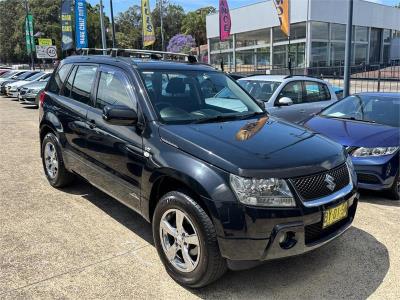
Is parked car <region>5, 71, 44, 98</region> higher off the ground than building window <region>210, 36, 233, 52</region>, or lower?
lower

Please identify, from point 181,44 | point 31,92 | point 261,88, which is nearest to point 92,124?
point 261,88

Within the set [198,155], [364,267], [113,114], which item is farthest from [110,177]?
[364,267]

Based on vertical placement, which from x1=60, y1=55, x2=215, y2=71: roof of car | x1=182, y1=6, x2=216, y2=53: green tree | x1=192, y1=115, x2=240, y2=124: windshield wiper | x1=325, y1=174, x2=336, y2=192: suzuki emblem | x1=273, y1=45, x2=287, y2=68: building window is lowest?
x1=325, y1=174, x2=336, y2=192: suzuki emblem

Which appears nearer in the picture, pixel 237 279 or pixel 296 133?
pixel 237 279

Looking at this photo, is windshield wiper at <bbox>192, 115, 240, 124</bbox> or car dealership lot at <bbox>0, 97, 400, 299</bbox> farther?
windshield wiper at <bbox>192, 115, 240, 124</bbox>

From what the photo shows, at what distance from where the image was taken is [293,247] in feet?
10.2

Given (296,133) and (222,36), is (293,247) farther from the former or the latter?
(222,36)

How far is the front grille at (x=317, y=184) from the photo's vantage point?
10.3ft

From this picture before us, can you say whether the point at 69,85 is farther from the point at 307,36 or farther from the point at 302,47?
the point at 302,47

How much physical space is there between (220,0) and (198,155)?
28.6 metres

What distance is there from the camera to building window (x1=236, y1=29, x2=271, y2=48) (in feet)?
127

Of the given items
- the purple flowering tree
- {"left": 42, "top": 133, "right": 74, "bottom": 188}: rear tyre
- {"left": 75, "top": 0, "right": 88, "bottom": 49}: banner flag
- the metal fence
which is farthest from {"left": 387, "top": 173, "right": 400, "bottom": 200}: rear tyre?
the purple flowering tree

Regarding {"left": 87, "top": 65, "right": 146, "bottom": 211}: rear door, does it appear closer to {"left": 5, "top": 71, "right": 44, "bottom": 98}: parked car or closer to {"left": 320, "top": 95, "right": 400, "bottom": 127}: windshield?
{"left": 320, "top": 95, "right": 400, "bottom": 127}: windshield

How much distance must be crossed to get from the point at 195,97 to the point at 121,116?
90cm
